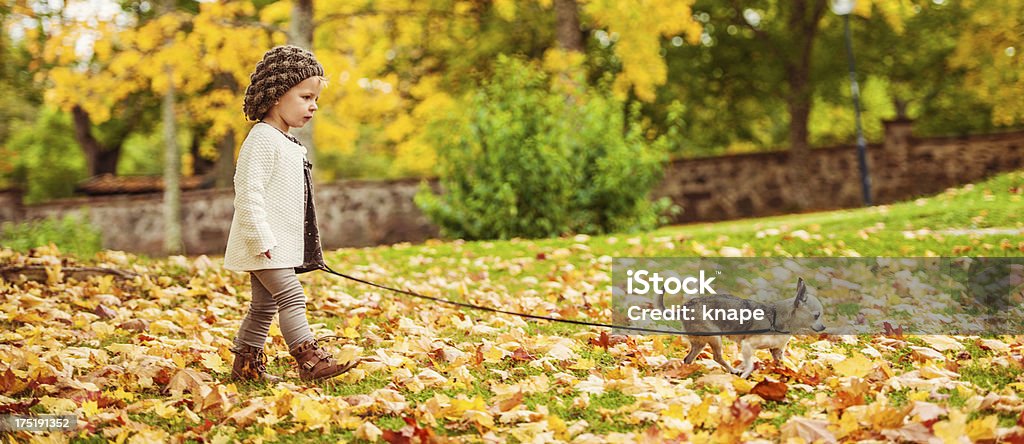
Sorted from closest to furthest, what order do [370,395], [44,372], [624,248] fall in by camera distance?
1. [370,395]
2. [44,372]
3. [624,248]

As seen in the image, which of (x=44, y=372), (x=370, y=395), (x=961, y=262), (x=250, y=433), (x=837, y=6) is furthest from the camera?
(x=837, y=6)

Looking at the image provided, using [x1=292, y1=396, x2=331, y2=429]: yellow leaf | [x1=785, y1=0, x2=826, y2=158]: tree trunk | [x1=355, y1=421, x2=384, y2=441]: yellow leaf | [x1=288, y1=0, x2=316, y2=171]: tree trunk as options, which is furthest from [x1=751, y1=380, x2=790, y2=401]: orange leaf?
[x1=785, y1=0, x2=826, y2=158]: tree trunk

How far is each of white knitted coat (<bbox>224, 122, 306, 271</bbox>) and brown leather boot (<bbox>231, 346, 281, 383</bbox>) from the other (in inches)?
16.2

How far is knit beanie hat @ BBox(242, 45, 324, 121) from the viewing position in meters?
3.95

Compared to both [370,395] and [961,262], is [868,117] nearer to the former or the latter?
[961,262]

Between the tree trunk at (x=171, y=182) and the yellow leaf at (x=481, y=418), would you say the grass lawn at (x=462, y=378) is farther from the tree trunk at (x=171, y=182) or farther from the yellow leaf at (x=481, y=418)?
the tree trunk at (x=171, y=182)

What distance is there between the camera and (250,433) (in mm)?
3287

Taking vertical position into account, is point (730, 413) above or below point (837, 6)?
below

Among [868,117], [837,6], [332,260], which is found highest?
[837,6]

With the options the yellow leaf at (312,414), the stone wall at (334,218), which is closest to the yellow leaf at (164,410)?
the yellow leaf at (312,414)

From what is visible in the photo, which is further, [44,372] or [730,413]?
[44,372]

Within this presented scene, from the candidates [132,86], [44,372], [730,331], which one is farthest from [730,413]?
[132,86]

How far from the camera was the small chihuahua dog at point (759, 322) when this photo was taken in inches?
145

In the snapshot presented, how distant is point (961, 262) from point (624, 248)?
3189mm
